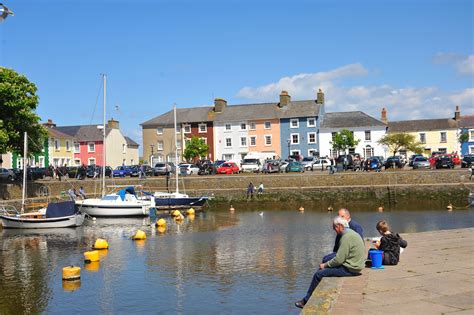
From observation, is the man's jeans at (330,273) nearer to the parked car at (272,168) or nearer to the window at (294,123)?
the parked car at (272,168)

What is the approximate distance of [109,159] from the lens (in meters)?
82.0

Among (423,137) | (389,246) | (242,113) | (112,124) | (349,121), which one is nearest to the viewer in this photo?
(389,246)

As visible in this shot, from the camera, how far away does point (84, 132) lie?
82.2 metres

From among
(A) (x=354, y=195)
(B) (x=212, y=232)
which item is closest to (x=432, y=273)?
(B) (x=212, y=232)

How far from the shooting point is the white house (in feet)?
240

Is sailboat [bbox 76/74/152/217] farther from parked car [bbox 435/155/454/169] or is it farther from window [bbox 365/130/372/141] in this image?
window [bbox 365/130/372/141]

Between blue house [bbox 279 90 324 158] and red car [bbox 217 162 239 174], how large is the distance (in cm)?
1941

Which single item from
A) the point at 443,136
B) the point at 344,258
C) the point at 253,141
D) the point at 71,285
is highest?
the point at 253,141

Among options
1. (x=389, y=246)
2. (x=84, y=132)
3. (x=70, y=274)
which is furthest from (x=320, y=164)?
(x=389, y=246)

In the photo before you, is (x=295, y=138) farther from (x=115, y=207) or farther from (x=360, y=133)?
(x=115, y=207)

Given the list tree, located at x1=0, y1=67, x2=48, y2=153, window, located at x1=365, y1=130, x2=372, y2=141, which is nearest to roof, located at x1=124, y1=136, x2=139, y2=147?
window, located at x1=365, y1=130, x2=372, y2=141

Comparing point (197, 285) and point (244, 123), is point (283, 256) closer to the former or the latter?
point (197, 285)

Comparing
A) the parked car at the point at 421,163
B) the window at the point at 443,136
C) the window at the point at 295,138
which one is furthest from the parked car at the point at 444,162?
the window at the point at 443,136

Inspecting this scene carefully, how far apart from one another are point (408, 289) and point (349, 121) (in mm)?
66330
